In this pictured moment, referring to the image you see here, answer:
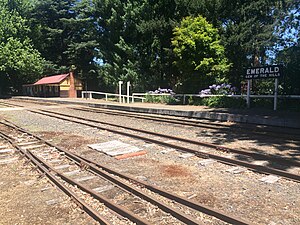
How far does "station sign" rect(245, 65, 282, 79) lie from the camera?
563 inches

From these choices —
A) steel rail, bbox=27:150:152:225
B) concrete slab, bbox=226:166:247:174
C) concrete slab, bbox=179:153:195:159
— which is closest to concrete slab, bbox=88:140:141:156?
concrete slab, bbox=179:153:195:159

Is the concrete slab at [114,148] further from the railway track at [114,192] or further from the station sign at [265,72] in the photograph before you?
the station sign at [265,72]

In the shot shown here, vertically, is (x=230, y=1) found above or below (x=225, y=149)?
above

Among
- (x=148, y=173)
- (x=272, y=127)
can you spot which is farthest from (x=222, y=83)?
(x=148, y=173)

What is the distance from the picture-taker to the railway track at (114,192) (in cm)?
422

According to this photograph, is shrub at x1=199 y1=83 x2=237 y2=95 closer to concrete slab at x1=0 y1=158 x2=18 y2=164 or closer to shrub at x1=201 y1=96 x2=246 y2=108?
shrub at x1=201 y1=96 x2=246 y2=108

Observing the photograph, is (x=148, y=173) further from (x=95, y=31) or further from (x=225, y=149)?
(x=95, y=31)

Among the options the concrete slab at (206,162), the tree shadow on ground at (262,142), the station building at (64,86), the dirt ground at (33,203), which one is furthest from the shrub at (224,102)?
the station building at (64,86)

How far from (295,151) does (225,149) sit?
1812mm

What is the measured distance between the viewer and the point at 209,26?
2194 cm

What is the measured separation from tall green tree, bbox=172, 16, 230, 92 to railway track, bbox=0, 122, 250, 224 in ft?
49.6

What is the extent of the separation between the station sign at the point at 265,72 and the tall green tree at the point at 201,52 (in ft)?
16.3

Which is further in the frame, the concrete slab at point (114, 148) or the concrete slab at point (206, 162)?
the concrete slab at point (114, 148)

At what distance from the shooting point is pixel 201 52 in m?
21.4
